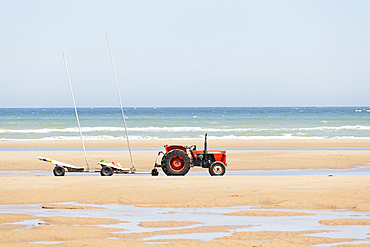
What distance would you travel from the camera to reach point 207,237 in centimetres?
721

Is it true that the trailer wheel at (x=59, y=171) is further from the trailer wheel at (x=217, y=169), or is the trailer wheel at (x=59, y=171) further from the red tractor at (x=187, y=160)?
the trailer wheel at (x=217, y=169)

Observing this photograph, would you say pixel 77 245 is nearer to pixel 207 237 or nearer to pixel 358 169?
pixel 207 237

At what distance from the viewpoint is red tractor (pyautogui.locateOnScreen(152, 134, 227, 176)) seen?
15078 millimetres

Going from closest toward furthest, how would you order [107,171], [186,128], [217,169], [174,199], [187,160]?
[174,199], [187,160], [217,169], [107,171], [186,128]

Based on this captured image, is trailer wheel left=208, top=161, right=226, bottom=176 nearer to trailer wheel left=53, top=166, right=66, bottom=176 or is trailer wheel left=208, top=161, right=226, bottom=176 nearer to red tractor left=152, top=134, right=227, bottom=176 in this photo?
red tractor left=152, top=134, right=227, bottom=176

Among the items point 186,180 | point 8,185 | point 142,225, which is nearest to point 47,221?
point 142,225

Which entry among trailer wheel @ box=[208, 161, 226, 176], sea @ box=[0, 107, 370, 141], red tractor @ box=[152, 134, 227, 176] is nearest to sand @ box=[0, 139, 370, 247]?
red tractor @ box=[152, 134, 227, 176]

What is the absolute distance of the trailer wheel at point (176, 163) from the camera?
49.4 feet

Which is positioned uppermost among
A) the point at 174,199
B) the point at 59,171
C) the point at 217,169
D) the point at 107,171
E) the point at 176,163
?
the point at 59,171

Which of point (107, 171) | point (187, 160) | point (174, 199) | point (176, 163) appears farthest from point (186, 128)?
point (174, 199)

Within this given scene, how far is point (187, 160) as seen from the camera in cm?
1505

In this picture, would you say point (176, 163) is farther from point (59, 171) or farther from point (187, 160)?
point (59, 171)

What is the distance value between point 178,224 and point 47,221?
236 cm

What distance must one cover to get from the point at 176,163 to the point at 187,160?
0.40 metres
